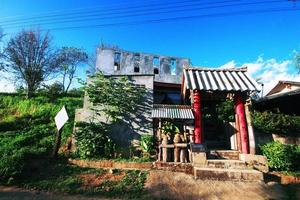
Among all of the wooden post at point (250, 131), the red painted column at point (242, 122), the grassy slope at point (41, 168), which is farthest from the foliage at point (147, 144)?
the wooden post at point (250, 131)

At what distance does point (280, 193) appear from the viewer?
7.27 meters

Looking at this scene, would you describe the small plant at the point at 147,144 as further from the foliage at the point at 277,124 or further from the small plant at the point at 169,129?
the foliage at the point at 277,124

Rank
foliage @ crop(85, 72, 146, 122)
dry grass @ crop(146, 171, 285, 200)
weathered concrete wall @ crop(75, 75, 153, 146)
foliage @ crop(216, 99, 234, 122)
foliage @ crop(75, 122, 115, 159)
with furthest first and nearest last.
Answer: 1. foliage @ crop(216, 99, 234, 122)
2. foliage @ crop(85, 72, 146, 122)
3. weathered concrete wall @ crop(75, 75, 153, 146)
4. foliage @ crop(75, 122, 115, 159)
5. dry grass @ crop(146, 171, 285, 200)

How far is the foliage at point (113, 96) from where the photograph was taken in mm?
11875

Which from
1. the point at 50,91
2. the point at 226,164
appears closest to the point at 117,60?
the point at 50,91

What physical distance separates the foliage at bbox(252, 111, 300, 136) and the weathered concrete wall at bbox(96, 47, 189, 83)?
56.7ft

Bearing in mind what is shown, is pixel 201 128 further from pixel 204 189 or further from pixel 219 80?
pixel 204 189

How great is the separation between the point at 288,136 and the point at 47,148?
1155 cm

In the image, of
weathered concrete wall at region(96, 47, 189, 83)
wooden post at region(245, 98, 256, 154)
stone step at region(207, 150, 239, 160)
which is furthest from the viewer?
weathered concrete wall at region(96, 47, 189, 83)

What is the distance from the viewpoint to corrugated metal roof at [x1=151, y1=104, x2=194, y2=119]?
1115cm

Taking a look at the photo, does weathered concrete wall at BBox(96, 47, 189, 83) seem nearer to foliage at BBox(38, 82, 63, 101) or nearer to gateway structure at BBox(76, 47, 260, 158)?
foliage at BBox(38, 82, 63, 101)

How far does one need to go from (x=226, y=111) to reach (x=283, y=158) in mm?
4537

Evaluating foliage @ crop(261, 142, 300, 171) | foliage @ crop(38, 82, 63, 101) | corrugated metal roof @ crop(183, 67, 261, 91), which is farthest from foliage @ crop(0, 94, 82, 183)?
foliage @ crop(261, 142, 300, 171)

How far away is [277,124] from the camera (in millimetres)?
10023
